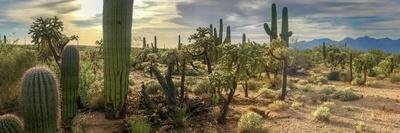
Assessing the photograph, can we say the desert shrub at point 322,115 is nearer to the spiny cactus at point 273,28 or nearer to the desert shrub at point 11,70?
the desert shrub at point 11,70

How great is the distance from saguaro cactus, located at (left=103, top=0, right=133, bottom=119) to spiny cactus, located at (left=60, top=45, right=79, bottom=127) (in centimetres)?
87

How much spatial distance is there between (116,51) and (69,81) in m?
1.28

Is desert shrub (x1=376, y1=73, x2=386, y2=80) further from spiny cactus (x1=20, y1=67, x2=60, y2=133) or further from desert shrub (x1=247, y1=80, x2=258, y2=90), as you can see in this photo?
spiny cactus (x1=20, y1=67, x2=60, y2=133)

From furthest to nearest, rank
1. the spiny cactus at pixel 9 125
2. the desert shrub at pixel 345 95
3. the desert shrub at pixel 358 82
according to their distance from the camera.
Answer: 1. the desert shrub at pixel 358 82
2. the desert shrub at pixel 345 95
3. the spiny cactus at pixel 9 125

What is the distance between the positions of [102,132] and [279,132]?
4.07 metres

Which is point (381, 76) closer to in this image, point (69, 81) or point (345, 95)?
point (345, 95)

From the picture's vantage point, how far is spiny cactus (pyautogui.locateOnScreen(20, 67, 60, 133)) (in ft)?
23.6

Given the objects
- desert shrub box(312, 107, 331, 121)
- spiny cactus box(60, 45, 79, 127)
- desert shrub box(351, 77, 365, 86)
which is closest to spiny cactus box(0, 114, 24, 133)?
spiny cactus box(60, 45, 79, 127)

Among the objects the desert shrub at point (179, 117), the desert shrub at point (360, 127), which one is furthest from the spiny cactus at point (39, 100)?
the desert shrub at point (360, 127)

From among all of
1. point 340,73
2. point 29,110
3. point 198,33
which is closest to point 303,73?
point 340,73

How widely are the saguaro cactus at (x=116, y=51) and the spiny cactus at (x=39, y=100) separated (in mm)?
3309

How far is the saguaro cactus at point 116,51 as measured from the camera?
34.7ft

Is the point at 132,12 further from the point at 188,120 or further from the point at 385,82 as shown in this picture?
the point at 385,82

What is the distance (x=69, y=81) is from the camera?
32.8 feet
